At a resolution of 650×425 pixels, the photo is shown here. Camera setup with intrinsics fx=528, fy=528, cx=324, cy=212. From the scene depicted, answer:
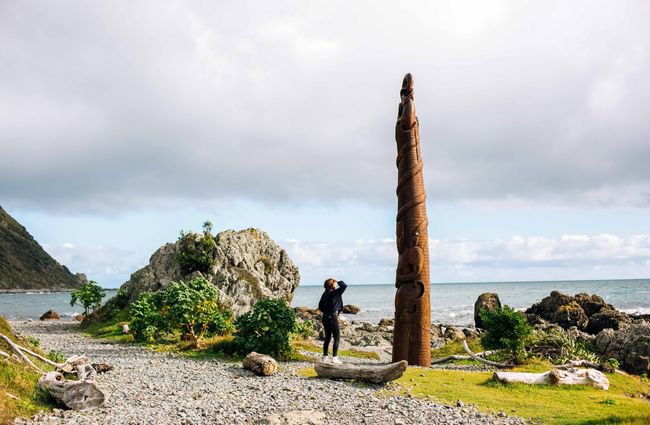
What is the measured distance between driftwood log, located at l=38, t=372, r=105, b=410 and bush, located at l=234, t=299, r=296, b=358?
24.9 ft

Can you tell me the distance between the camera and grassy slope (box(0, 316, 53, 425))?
9971 mm

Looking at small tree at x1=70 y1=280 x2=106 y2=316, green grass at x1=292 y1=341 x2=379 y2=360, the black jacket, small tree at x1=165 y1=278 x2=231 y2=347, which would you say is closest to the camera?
the black jacket

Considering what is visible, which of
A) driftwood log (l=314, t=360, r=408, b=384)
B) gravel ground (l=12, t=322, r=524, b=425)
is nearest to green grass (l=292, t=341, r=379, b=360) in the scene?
gravel ground (l=12, t=322, r=524, b=425)

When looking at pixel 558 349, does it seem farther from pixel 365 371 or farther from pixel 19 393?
pixel 19 393

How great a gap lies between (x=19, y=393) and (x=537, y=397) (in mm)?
12420

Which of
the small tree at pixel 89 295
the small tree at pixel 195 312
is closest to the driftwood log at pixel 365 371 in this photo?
the small tree at pixel 195 312

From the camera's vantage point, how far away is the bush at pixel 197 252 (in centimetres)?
3641

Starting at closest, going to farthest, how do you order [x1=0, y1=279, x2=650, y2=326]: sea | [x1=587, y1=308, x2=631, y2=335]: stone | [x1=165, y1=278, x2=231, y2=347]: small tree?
[x1=165, y1=278, x2=231, y2=347]: small tree < [x1=587, y1=308, x2=631, y2=335]: stone < [x1=0, y1=279, x2=650, y2=326]: sea

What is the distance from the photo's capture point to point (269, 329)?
18891 millimetres

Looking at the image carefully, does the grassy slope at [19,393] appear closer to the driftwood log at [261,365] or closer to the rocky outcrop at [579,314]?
the driftwood log at [261,365]

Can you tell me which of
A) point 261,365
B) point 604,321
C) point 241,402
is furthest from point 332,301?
point 604,321

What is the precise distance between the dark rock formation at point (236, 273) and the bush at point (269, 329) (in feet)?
47.0

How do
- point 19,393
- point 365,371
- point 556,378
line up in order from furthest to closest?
point 556,378
point 365,371
point 19,393

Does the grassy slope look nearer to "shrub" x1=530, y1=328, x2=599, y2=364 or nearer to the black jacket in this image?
the black jacket
